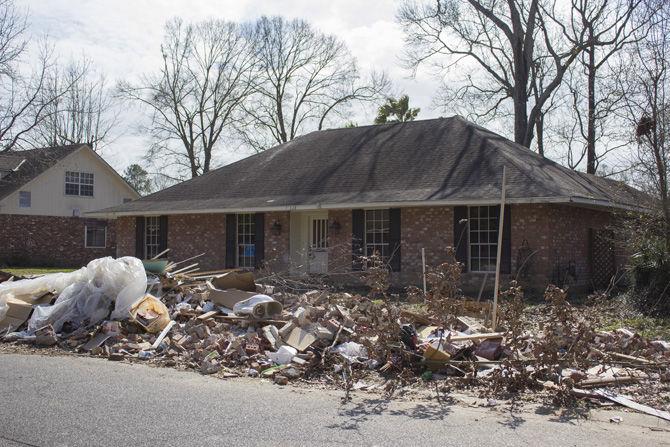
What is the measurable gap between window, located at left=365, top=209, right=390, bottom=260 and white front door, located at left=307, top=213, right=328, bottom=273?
163cm

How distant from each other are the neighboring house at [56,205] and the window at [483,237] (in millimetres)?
23609

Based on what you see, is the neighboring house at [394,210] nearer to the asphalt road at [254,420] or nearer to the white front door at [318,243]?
the white front door at [318,243]

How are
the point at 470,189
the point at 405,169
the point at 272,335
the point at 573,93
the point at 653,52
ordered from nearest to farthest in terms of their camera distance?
the point at 272,335
the point at 653,52
the point at 470,189
the point at 405,169
the point at 573,93

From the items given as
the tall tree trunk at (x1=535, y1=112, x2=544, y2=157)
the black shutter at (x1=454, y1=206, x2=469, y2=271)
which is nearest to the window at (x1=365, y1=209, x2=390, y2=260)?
the black shutter at (x1=454, y1=206, x2=469, y2=271)

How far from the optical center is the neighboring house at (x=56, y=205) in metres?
36.3

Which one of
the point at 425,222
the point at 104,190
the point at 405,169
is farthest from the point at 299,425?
the point at 104,190

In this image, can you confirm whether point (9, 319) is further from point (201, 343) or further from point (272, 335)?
point (272, 335)

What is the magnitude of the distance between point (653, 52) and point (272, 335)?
32.8ft

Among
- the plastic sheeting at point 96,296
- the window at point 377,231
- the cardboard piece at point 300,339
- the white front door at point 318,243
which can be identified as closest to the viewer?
the cardboard piece at point 300,339

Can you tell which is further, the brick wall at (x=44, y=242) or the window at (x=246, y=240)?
the brick wall at (x=44, y=242)

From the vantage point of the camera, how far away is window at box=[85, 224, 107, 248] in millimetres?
38938

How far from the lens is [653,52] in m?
14.5

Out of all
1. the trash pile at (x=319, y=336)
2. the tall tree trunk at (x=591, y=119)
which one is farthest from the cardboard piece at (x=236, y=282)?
the tall tree trunk at (x=591, y=119)

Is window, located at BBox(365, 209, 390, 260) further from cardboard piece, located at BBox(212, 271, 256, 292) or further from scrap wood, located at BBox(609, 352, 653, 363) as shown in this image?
scrap wood, located at BBox(609, 352, 653, 363)
